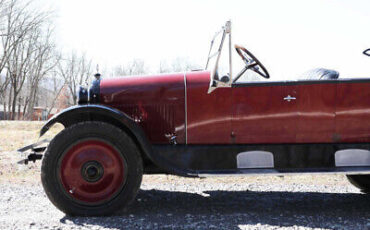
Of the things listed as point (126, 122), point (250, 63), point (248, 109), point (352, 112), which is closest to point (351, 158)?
point (352, 112)

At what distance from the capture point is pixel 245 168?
4289 mm

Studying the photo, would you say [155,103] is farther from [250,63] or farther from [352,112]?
[352,112]

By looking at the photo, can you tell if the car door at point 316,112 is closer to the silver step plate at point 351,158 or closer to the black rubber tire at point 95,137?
the silver step plate at point 351,158

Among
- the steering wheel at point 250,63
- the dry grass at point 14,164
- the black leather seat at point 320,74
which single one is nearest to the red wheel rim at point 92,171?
the steering wheel at point 250,63

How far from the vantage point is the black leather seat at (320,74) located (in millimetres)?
4465

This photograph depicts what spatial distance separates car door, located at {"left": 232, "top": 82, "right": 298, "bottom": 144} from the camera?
4.32 meters

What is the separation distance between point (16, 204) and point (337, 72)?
4.20m

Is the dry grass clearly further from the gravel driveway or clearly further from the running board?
the running board

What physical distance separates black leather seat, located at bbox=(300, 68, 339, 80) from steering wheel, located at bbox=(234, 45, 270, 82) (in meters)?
0.49

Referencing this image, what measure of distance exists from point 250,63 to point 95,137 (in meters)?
1.99

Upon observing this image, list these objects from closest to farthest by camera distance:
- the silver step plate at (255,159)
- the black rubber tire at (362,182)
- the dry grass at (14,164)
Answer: the silver step plate at (255,159) → the black rubber tire at (362,182) → the dry grass at (14,164)

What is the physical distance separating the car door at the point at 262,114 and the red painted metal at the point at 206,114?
10 centimetres

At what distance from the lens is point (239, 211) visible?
4.36 meters

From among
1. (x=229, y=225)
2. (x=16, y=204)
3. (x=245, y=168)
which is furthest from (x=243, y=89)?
(x=16, y=204)
